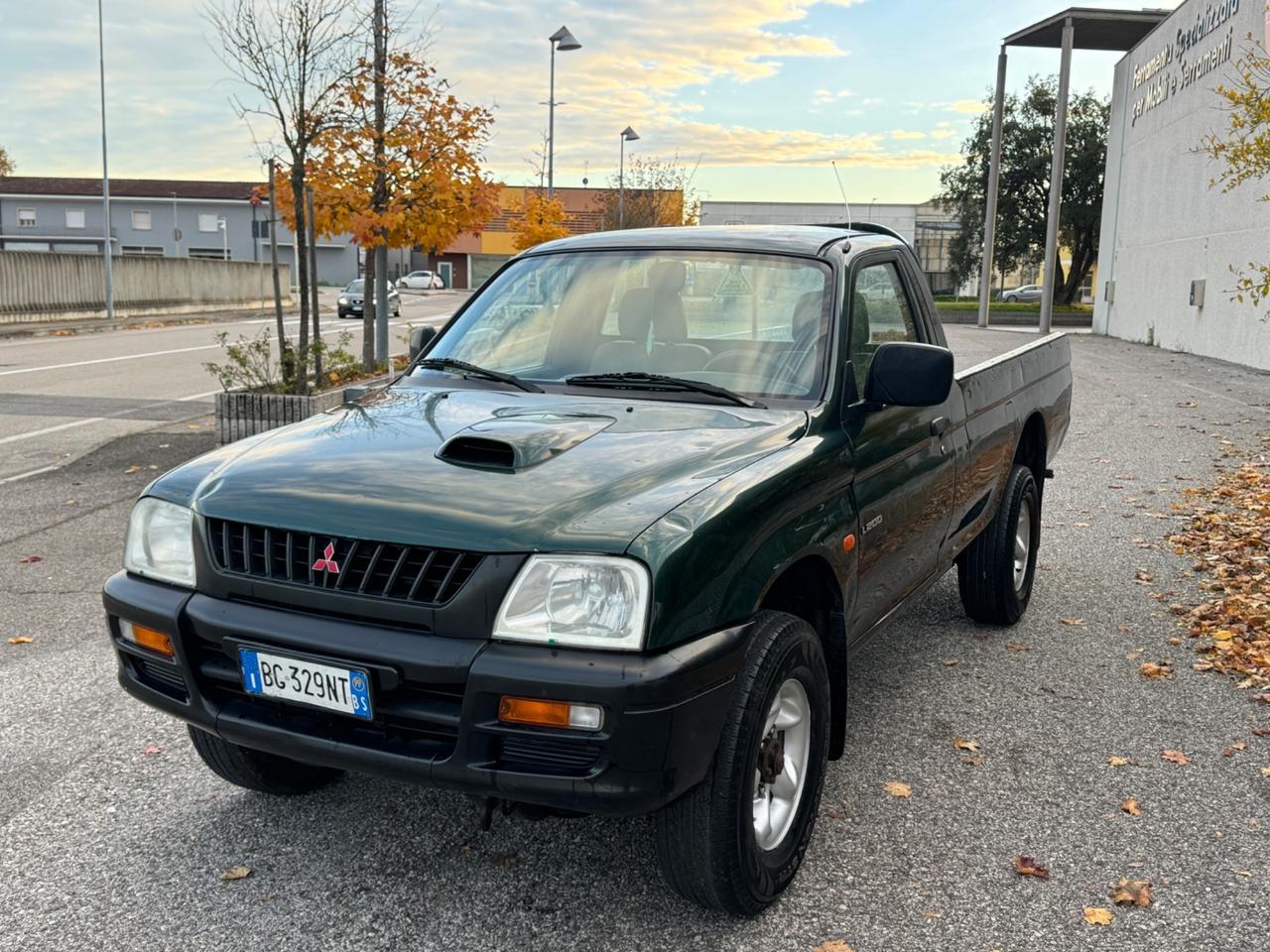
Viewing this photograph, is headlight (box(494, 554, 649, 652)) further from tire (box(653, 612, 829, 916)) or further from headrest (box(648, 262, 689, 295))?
headrest (box(648, 262, 689, 295))

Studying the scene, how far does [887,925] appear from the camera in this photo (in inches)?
124

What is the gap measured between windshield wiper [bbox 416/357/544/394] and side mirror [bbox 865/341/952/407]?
1120 millimetres

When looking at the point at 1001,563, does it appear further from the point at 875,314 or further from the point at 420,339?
the point at 420,339

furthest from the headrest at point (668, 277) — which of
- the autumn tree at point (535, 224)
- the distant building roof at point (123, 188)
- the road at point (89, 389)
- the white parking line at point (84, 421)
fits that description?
the distant building roof at point (123, 188)

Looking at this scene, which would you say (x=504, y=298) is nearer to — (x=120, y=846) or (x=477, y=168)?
(x=120, y=846)

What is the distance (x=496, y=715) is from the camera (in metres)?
2.69

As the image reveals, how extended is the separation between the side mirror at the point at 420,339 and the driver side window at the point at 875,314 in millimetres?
1674

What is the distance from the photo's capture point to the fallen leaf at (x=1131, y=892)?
10.8 ft

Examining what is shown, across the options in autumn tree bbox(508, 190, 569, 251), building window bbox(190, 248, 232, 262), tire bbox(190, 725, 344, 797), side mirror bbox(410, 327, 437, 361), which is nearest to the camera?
tire bbox(190, 725, 344, 797)

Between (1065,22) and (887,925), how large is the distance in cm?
3463

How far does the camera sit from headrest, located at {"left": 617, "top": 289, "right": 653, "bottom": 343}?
422cm

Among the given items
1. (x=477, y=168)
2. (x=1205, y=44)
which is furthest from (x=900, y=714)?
(x=1205, y=44)

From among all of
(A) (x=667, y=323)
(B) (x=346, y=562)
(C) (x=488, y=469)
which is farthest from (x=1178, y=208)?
(B) (x=346, y=562)

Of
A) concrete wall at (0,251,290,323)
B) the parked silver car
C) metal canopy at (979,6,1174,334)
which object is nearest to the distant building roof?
concrete wall at (0,251,290,323)
